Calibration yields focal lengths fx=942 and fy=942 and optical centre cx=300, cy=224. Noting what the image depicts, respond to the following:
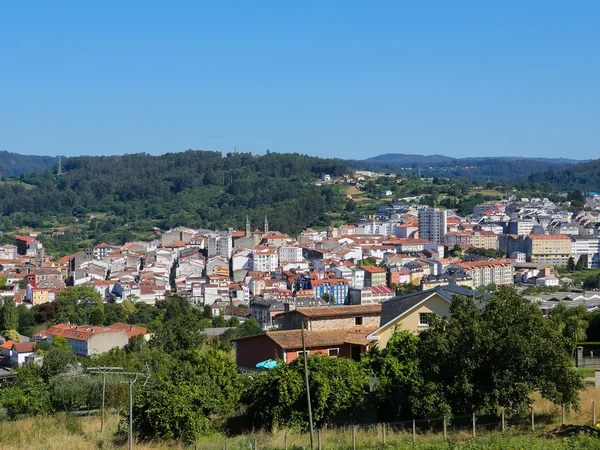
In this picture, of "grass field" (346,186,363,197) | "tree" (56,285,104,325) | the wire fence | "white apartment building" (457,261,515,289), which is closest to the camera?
the wire fence

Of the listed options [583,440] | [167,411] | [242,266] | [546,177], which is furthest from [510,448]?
[546,177]

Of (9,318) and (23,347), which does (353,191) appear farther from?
(23,347)

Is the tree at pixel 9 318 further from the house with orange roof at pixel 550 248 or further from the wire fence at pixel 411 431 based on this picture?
the house with orange roof at pixel 550 248

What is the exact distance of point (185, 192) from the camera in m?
102

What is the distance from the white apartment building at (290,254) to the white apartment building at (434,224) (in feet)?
42.9

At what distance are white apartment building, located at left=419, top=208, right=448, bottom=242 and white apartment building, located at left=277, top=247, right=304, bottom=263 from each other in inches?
515

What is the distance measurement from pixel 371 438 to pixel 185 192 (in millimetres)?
93309

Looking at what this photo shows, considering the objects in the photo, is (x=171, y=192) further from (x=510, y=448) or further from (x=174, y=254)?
(x=510, y=448)

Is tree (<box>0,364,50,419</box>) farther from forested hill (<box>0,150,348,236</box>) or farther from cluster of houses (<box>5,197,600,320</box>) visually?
forested hill (<box>0,150,348,236</box>)

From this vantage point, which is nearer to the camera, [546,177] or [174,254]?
[174,254]

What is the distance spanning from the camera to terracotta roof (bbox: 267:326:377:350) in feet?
43.5

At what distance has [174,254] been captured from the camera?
64562mm

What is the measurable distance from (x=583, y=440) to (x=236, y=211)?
3170 inches

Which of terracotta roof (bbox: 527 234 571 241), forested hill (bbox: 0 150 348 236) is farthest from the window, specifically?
forested hill (bbox: 0 150 348 236)
